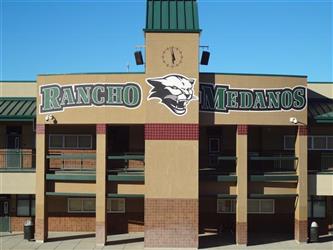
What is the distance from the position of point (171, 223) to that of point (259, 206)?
635 cm

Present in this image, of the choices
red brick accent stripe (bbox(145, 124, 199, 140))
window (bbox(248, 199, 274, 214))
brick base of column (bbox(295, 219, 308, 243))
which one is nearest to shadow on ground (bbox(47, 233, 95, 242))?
red brick accent stripe (bbox(145, 124, 199, 140))

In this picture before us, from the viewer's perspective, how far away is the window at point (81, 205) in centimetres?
2772

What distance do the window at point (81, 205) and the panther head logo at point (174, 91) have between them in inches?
296

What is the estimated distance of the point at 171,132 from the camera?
77.5ft

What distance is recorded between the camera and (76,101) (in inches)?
951

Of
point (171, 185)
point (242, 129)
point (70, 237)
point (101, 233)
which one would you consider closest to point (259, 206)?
point (242, 129)

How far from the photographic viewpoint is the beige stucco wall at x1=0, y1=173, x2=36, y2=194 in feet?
82.3

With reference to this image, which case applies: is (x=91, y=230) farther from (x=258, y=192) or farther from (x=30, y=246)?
(x=258, y=192)

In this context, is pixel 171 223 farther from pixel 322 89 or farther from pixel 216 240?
pixel 322 89

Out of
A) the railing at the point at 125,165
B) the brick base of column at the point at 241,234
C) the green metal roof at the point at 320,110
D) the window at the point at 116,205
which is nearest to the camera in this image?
the brick base of column at the point at 241,234

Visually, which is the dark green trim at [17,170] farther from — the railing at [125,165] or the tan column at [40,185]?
the railing at [125,165]

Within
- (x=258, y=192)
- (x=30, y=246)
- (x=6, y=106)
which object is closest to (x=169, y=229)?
(x=258, y=192)

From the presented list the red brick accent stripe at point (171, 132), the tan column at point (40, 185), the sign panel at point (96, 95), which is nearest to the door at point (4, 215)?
the tan column at point (40, 185)

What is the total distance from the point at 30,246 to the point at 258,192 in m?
11.0
